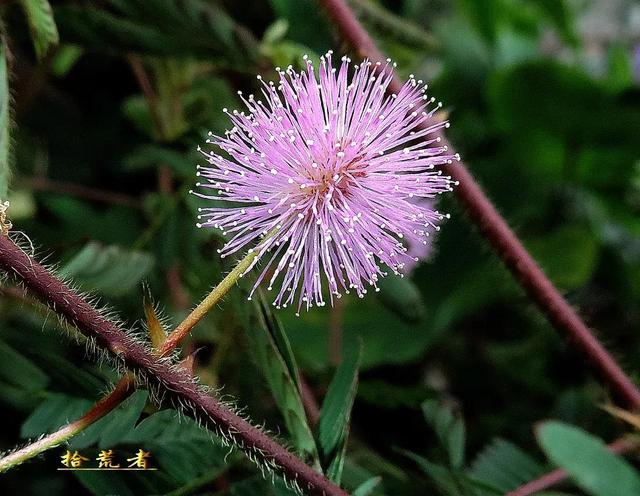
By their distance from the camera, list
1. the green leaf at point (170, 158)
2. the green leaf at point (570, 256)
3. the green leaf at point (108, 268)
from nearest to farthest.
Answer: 1. the green leaf at point (108, 268)
2. the green leaf at point (170, 158)
3. the green leaf at point (570, 256)

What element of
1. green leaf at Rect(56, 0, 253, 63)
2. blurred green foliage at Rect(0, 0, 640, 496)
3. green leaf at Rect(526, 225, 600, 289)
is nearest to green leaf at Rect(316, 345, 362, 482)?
blurred green foliage at Rect(0, 0, 640, 496)

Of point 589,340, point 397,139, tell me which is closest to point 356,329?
point 589,340

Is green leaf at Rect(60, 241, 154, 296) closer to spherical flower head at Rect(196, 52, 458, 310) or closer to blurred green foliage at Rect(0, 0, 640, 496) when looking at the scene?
blurred green foliage at Rect(0, 0, 640, 496)

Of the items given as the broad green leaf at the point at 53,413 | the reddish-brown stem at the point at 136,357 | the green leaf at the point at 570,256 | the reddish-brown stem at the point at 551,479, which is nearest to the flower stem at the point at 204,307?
the reddish-brown stem at the point at 136,357

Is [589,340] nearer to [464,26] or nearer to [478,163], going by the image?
[478,163]

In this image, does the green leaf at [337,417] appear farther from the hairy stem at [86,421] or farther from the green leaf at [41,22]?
the green leaf at [41,22]

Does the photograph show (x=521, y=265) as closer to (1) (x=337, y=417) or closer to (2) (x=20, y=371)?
(1) (x=337, y=417)

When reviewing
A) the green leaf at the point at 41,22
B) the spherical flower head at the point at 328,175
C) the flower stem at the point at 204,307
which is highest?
the green leaf at the point at 41,22
